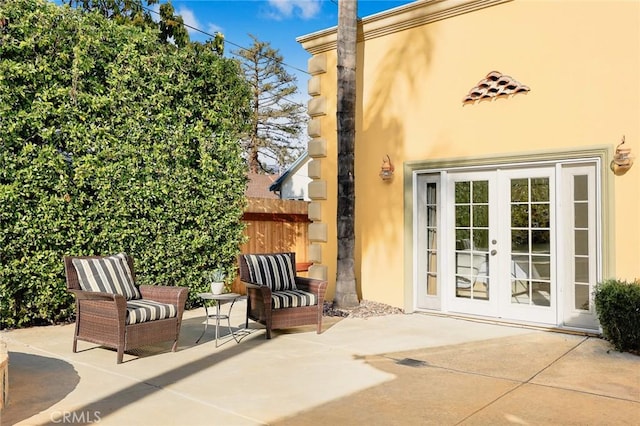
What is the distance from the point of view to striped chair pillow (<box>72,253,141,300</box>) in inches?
194

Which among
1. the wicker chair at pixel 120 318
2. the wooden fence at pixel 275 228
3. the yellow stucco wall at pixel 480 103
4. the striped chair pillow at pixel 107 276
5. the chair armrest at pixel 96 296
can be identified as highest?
the yellow stucco wall at pixel 480 103

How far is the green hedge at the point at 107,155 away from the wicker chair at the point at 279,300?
1700 mm

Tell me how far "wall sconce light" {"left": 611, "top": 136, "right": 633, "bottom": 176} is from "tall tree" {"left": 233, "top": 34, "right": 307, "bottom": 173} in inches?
770

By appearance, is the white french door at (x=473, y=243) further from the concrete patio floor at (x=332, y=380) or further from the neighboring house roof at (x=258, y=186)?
the neighboring house roof at (x=258, y=186)

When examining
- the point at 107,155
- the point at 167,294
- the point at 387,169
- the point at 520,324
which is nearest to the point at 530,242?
the point at 520,324

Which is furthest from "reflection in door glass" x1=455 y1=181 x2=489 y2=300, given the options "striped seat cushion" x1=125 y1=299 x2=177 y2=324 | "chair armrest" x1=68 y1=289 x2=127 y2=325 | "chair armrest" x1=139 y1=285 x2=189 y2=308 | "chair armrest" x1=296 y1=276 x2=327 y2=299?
"chair armrest" x1=68 y1=289 x2=127 y2=325

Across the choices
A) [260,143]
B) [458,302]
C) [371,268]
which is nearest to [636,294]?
[458,302]

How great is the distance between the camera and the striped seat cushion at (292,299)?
18.2 ft

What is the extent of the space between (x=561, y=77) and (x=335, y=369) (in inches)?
172

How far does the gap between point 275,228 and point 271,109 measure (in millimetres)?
15722

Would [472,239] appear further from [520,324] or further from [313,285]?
[313,285]

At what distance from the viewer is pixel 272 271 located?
19.9 feet

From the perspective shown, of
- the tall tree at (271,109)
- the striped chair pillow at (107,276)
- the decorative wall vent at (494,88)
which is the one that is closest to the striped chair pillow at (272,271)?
the striped chair pillow at (107,276)

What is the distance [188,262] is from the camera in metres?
7.32
